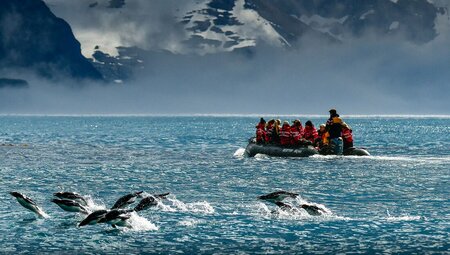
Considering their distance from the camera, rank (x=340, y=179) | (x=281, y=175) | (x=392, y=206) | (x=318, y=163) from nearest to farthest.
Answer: (x=392, y=206) → (x=340, y=179) → (x=281, y=175) → (x=318, y=163)

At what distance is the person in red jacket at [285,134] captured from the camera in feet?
170

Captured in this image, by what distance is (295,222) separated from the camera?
24719mm

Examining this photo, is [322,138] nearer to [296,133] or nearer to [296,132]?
[296,133]

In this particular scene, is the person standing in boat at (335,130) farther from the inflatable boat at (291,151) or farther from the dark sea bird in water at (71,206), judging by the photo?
the dark sea bird in water at (71,206)

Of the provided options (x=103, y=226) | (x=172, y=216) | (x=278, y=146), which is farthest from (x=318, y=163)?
(x=103, y=226)

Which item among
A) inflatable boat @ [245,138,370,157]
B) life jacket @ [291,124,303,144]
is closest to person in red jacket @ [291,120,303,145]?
life jacket @ [291,124,303,144]

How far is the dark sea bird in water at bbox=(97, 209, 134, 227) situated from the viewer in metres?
22.0

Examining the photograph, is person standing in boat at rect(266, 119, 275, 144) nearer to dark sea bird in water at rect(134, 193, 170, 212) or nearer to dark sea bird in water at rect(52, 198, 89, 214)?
dark sea bird in water at rect(134, 193, 170, 212)

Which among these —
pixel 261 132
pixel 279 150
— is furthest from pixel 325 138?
pixel 261 132

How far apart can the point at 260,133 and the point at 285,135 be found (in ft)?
8.15

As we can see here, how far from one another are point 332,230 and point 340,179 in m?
16.8

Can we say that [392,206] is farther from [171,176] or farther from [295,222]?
[171,176]

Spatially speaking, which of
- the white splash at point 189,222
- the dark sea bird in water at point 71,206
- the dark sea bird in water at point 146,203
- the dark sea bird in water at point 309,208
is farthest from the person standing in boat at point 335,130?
the dark sea bird in water at point 71,206

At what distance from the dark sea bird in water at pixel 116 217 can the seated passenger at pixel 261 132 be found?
29.8 meters
